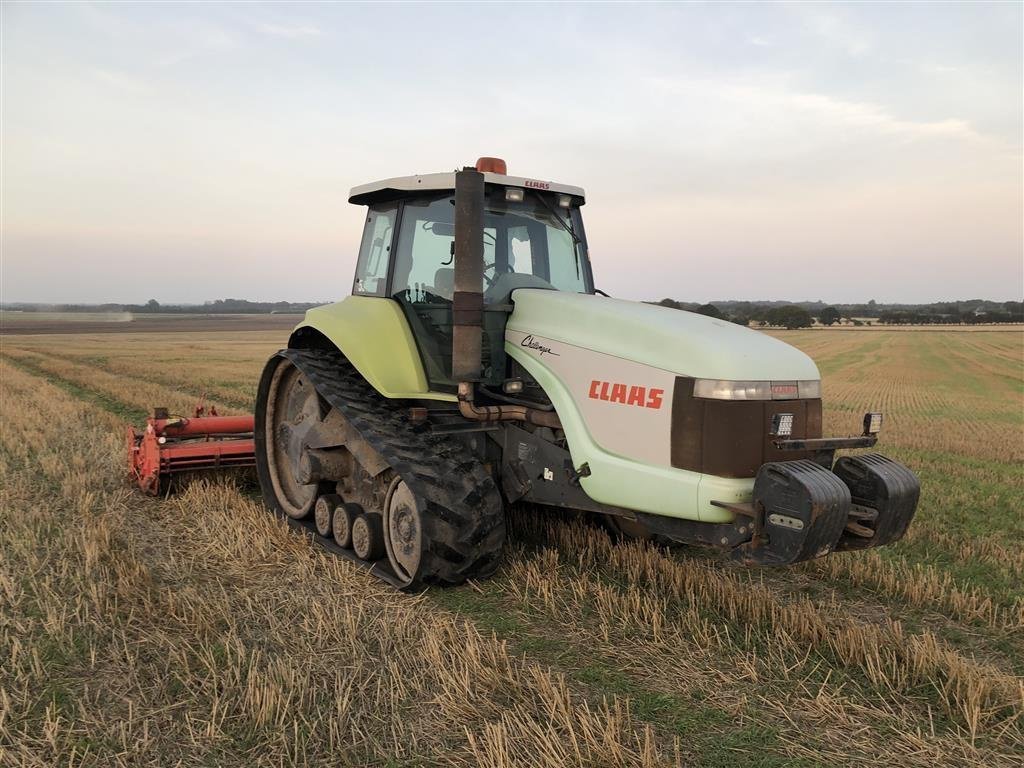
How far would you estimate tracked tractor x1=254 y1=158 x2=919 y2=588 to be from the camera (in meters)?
4.16

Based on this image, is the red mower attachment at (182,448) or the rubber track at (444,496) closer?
the rubber track at (444,496)

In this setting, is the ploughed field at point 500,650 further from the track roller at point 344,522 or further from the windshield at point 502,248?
the windshield at point 502,248

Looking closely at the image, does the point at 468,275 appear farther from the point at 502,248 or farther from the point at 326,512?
the point at 326,512

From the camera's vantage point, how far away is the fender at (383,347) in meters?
5.66

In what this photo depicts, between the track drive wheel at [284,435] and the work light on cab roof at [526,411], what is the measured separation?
6 cm

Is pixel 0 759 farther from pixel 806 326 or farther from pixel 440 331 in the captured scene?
pixel 806 326

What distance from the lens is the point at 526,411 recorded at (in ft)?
17.1

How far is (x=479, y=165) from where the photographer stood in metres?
5.62

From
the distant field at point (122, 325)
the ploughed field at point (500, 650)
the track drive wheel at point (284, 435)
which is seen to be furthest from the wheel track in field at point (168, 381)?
the distant field at point (122, 325)

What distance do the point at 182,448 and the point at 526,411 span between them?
417cm

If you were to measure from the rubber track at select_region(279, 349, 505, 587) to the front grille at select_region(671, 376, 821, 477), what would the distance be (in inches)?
55.8

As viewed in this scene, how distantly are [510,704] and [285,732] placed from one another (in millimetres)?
1033

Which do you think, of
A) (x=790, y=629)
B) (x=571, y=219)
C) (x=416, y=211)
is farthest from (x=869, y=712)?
(x=416, y=211)

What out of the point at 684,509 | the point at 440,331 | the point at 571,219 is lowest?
the point at 684,509
